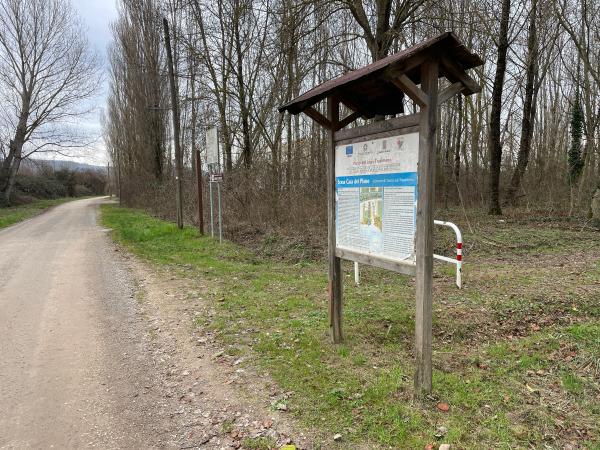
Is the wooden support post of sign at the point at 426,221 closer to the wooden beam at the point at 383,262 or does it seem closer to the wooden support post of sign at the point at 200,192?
the wooden beam at the point at 383,262

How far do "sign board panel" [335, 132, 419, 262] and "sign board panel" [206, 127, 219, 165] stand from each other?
8718 millimetres

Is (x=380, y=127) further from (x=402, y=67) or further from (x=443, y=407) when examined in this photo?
(x=443, y=407)

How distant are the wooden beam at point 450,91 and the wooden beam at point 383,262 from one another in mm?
1313

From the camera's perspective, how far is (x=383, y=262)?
12.0ft

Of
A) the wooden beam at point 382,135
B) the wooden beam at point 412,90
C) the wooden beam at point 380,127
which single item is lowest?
the wooden beam at point 382,135

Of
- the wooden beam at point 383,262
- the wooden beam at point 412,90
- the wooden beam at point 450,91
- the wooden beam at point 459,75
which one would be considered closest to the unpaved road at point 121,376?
the wooden beam at point 383,262

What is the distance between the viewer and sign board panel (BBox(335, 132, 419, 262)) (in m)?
3.36

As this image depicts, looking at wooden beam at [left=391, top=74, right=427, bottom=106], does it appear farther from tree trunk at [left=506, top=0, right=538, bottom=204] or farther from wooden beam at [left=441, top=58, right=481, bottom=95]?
tree trunk at [left=506, top=0, right=538, bottom=204]

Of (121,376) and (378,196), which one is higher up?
Result: (378,196)

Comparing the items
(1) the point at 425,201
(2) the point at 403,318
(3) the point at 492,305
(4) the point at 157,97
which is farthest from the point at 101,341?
(4) the point at 157,97


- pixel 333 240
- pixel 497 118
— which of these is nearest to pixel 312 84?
pixel 497 118

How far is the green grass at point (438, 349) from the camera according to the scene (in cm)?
304

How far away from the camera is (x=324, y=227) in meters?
12.6

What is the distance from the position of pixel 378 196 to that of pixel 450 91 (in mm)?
1031
